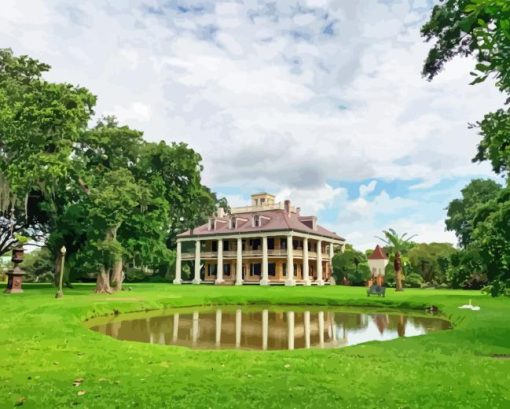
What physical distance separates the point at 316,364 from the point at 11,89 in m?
31.1

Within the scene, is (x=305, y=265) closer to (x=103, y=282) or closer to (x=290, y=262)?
(x=290, y=262)

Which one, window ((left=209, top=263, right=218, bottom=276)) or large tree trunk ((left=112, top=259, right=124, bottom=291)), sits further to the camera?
window ((left=209, top=263, right=218, bottom=276))

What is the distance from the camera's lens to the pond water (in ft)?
Answer: 48.1

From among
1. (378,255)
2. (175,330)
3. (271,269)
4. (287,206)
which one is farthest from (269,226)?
(175,330)

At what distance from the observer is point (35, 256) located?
70.8 metres

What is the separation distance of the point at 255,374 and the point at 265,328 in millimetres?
9890

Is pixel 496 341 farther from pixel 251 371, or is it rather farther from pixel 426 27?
pixel 426 27

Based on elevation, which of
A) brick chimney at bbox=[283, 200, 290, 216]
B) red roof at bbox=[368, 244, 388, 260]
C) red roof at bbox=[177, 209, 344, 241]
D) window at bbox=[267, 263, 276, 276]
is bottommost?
window at bbox=[267, 263, 276, 276]

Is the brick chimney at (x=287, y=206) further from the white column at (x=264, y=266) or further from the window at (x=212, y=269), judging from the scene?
the window at (x=212, y=269)

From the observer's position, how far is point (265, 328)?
1783cm

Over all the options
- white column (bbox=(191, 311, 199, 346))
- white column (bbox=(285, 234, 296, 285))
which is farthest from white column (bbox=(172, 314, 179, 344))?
white column (bbox=(285, 234, 296, 285))

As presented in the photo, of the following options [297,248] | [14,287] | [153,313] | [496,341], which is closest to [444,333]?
[496,341]

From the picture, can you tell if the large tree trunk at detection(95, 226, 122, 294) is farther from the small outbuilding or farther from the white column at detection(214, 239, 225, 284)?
the small outbuilding

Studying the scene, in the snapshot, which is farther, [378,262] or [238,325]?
[378,262]
